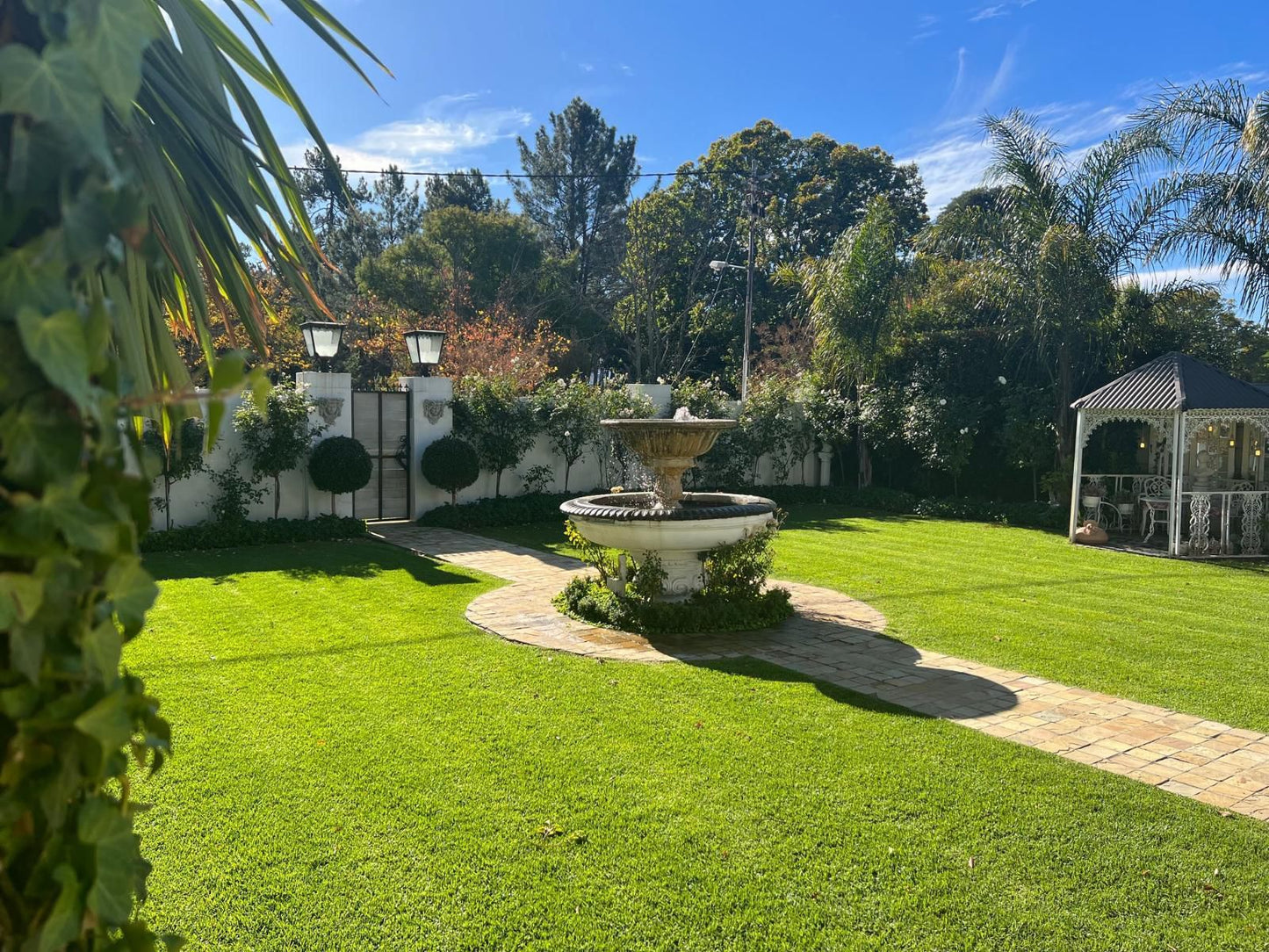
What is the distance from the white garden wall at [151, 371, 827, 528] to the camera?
12.2 meters

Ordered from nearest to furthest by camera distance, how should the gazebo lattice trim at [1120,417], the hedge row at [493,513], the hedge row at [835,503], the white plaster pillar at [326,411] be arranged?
the gazebo lattice trim at [1120,417] → the white plaster pillar at [326,411] → the hedge row at [493,513] → the hedge row at [835,503]

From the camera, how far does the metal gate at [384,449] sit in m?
14.0

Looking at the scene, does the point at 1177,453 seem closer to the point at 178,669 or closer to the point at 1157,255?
the point at 1157,255

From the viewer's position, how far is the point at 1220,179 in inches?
515

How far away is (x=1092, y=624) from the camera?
7559 mm

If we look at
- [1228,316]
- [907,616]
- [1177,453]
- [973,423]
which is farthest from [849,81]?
[907,616]

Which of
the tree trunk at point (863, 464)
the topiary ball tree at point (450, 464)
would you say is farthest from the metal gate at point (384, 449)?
the tree trunk at point (863, 464)

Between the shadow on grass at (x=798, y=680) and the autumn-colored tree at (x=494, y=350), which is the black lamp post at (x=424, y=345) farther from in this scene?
the shadow on grass at (x=798, y=680)

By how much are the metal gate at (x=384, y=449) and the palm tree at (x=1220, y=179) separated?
12511mm

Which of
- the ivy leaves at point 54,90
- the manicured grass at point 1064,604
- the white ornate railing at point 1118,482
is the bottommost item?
the manicured grass at point 1064,604

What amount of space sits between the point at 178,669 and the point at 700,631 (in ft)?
12.9

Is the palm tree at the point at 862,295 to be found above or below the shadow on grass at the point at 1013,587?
above

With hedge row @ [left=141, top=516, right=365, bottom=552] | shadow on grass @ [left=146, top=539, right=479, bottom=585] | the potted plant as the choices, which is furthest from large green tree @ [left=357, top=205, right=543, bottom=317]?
the potted plant

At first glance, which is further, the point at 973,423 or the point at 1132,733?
the point at 973,423
